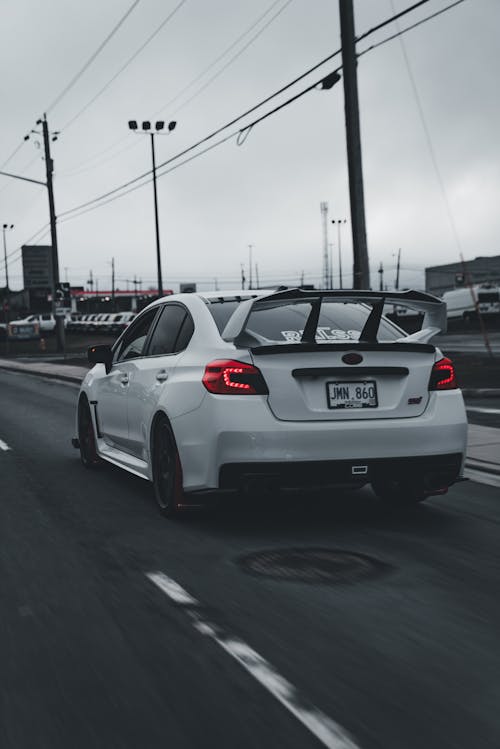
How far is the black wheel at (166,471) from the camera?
22.3 ft

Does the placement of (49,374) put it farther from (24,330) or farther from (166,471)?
(24,330)

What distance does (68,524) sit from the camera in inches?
279

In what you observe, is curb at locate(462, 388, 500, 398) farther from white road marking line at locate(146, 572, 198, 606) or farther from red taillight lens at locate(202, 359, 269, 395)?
white road marking line at locate(146, 572, 198, 606)

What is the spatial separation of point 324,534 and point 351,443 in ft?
2.09

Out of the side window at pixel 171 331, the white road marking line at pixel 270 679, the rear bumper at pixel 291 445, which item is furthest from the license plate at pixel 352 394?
the white road marking line at pixel 270 679

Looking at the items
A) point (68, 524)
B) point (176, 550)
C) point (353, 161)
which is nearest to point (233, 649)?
point (176, 550)

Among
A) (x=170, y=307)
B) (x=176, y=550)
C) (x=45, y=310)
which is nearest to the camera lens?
(x=176, y=550)

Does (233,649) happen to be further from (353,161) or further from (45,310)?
(45,310)

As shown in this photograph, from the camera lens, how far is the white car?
6285mm

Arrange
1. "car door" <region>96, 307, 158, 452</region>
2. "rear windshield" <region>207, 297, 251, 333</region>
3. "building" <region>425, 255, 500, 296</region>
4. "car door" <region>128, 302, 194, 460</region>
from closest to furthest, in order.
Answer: "rear windshield" <region>207, 297, 251, 333</region> < "car door" <region>128, 302, 194, 460</region> < "car door" <region>96, 307, 158, 452</region> < "building" <region>425, 255, 500, 296</region>

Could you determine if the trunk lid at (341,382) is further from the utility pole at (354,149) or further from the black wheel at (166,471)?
the utility pole at (354,149)

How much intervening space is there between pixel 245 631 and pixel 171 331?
3635 millimetres

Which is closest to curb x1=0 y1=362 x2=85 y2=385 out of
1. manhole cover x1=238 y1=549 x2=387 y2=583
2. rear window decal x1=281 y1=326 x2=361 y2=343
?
rear window decal x1=281 y1=326 x2=361 y2=343

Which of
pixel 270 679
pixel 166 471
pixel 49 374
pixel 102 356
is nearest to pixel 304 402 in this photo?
pixel 166 471
